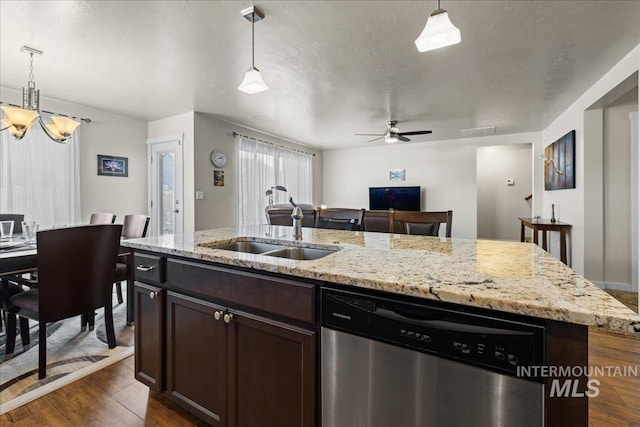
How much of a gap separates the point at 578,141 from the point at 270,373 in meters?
4.58

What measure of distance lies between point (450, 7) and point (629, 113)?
9.84 ft

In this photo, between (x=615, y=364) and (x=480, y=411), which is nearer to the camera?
(x=480, y=411)

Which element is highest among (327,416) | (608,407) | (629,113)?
(629,113)

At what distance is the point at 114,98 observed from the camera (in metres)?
3.73

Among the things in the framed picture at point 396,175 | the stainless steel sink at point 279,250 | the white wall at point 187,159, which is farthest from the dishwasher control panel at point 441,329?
the framed picture at point 396,175

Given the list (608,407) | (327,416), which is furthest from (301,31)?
(608,407)

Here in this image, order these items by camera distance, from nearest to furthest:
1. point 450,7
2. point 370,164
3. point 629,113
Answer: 1. point 450,7
2. point 629,113
3. point 370,164

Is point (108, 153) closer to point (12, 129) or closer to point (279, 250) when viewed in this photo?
point (12, 129)

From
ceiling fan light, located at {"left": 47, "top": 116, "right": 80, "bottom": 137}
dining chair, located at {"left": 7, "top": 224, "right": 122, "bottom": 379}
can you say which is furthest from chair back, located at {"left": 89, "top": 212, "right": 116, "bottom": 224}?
dining chair, located at {"left": 7, "top": 224, "right": 122, "bottom": 379}

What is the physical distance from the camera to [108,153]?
4.30 meters

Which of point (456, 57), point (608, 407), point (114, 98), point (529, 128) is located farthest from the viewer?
point (529, 128)

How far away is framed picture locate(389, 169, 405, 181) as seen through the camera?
6.89 metres

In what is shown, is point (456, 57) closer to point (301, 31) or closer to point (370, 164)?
point (301, 31)

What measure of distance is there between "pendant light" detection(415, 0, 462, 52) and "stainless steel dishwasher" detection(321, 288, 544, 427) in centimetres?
135
